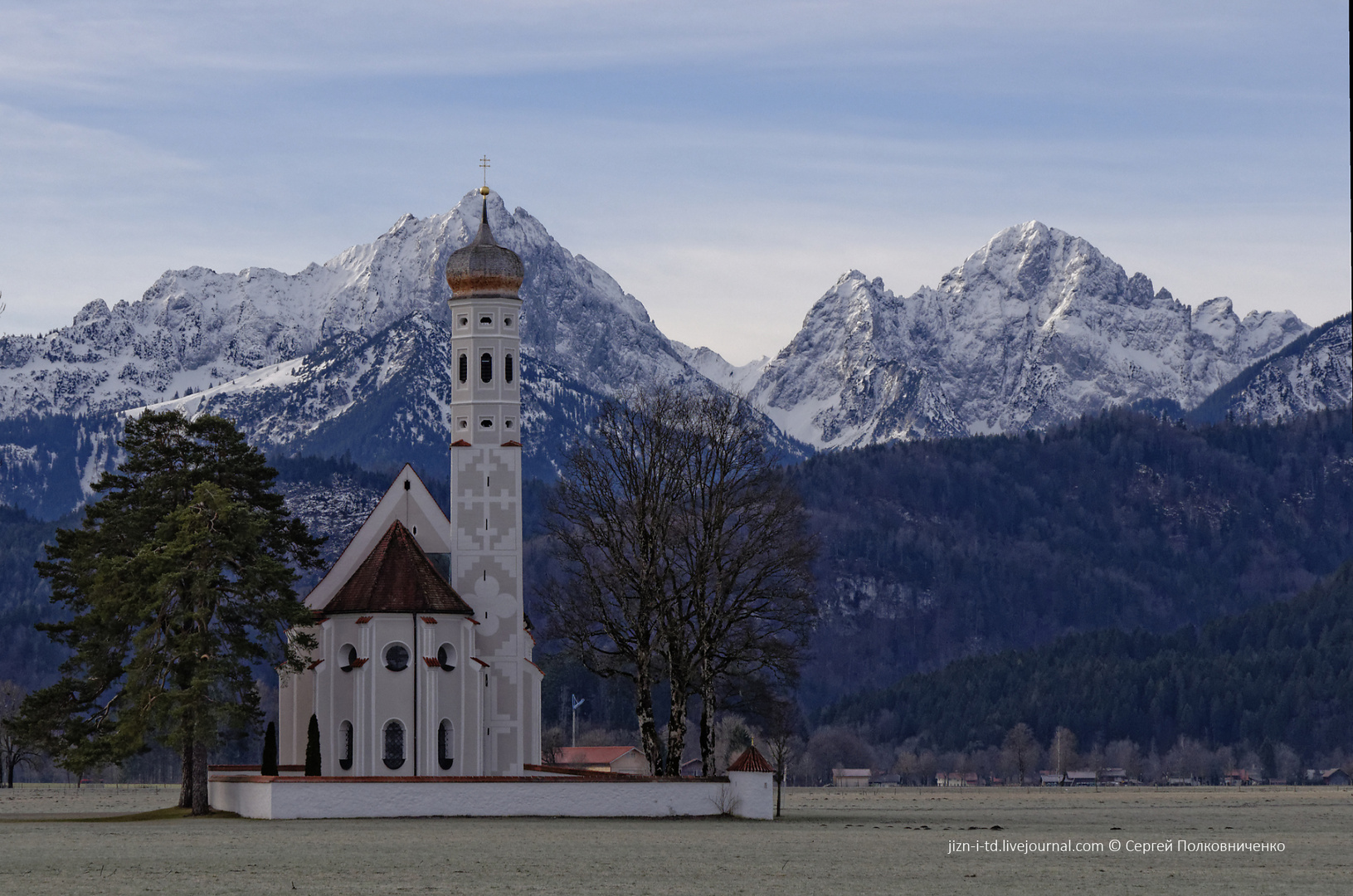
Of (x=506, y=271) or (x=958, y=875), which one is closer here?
(x=958, y=875)

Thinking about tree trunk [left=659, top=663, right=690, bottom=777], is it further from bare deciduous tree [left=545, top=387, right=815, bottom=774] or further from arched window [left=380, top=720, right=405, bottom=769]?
arched window [left=380, top=720, right=405, bottom=769]

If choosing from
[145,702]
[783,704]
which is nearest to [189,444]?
[145,702]

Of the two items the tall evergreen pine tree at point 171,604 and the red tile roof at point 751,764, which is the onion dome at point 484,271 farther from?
the red tile roof at point 751,764

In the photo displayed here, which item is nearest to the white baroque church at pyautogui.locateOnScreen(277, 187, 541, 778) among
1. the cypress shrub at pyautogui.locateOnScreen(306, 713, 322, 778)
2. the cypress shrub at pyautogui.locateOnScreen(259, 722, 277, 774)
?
the cypress shrub at pyautogui.locateOnScreen(306, 713, 322, 778)

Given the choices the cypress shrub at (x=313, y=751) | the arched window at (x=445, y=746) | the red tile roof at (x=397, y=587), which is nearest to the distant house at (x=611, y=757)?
the arched window at (x=445, y=746)

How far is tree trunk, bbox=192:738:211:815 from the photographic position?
8075 centimetres

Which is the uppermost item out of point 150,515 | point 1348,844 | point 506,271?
point 506,271

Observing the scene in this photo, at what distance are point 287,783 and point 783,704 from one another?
805 inches

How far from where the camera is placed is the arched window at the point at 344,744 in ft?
296

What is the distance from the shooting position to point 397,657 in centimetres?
9050

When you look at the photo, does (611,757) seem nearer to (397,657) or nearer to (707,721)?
(397,657)

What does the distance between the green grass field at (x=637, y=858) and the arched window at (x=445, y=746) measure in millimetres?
13997

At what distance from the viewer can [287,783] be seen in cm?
7575

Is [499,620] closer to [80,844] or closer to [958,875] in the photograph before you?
[80,844]
